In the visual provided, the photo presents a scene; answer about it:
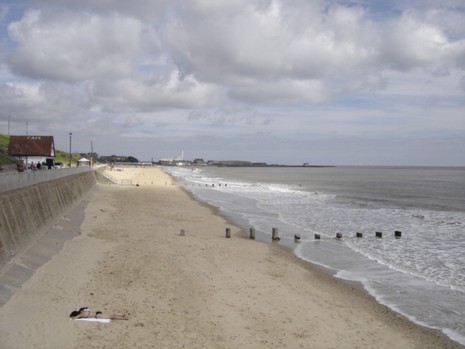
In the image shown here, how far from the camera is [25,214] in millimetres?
16141

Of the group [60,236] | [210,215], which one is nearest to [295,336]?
[60,236]

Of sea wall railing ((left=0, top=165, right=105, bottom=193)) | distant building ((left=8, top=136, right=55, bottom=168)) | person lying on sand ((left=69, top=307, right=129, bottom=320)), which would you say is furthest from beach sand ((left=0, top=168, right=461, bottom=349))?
distant building ((left=8, top=136, right=55, bottom=168))

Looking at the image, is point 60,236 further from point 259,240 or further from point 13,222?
point 259,240

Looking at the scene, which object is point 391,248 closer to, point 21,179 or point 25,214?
point 25,214

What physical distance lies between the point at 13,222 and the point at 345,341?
10.5 metres

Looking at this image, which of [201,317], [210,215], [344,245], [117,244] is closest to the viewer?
[201,317]

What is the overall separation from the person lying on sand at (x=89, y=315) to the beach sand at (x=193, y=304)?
7.1 inches

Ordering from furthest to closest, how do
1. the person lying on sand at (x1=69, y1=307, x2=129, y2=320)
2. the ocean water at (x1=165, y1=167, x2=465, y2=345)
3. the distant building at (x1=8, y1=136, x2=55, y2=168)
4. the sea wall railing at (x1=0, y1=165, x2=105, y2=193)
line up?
1. the distant building at (x1=8, y1=136, x2=55, y2=168)
2. the sea wall railing at (x1=0, y1=165, x2=105, y2=193)
3. the ocean water at (x1=165, y1=167, x2=465, y2=345)
4. the person lying on sand at (x1=69, y1=307, x2=129, y2=320)

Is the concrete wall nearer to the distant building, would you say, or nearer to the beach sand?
the beach sand

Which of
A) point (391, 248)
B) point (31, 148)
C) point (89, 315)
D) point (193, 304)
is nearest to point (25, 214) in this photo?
point (89, 315)

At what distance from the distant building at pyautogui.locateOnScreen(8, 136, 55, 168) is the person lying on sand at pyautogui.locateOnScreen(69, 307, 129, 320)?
4821cm

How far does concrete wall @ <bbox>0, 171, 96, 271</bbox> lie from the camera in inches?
520

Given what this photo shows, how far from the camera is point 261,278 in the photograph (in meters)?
15.4

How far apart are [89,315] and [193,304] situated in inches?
110
